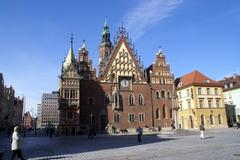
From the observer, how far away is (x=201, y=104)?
6166 cm

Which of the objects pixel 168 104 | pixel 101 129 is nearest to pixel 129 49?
pixel 168 104

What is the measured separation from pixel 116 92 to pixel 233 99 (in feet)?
117

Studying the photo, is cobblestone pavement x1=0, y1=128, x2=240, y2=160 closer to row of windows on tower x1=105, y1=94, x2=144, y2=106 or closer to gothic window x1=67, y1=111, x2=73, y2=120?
gothic window x1=67, y1=111, x2=73, y2=120

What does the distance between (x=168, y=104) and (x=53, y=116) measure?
419 feet

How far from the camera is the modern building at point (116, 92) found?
5566cm

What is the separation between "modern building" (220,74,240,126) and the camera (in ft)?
230

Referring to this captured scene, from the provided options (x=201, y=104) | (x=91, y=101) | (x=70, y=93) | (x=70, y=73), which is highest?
(x=70, y=73)

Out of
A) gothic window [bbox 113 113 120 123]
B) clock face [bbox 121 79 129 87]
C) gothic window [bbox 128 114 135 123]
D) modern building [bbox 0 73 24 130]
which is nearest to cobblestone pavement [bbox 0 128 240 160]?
gothic window [bbox 113 113 120 123]

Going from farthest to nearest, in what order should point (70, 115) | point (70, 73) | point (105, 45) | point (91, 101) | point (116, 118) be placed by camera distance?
1. point (105, 45)
2. point (116, 118)
3. point (91, 101)
4. point (70, 73)
5. point (70, 115)

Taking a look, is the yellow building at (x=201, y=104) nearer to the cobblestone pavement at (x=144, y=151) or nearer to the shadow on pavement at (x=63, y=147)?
the shadow on pavement at (x=63, y=147)

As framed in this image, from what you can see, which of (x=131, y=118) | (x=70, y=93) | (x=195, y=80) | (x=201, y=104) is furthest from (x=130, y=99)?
(x=201, y=104)

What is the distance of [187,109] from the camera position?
6347cm

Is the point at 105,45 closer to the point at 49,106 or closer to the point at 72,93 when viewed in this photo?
the point at 72,93

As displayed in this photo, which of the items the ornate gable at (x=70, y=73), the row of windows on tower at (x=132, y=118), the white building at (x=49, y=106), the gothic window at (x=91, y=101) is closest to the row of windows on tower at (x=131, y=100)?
the row of windows on tower at (x=132, y=118)
